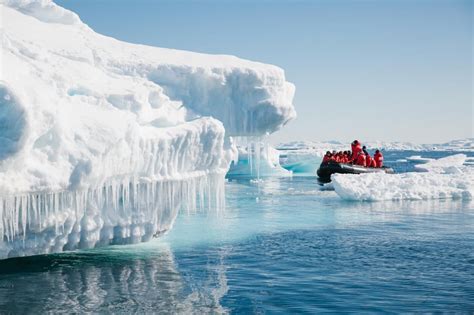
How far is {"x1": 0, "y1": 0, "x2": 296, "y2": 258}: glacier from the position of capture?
10.7 metres

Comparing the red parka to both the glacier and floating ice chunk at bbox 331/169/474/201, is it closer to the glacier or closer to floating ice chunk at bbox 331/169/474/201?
floating ice chunk at bbox 331/169/474/201

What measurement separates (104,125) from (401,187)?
63.6ft

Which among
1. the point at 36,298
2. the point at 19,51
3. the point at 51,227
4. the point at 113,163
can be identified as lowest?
the point at 36,298

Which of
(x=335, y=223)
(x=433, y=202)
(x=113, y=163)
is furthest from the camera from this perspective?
(x=433, y=202)

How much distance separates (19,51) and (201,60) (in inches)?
200

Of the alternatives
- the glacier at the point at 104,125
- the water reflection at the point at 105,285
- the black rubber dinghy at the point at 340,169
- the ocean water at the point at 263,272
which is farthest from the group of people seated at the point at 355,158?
the water reflection at the point at 105,285

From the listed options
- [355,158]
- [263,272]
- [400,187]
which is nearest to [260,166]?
[355,158]

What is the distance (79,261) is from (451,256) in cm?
832

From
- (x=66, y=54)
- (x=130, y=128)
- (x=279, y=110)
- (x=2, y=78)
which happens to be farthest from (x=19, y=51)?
(x=279, y=110)

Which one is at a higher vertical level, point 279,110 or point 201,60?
point 201,60

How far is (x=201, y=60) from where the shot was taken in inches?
655

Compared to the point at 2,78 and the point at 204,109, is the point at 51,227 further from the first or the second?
the point at 204,109

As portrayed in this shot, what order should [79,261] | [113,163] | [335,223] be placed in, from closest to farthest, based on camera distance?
[113,163]
[79,261]
[335,223]

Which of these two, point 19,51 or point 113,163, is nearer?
point 113,163
